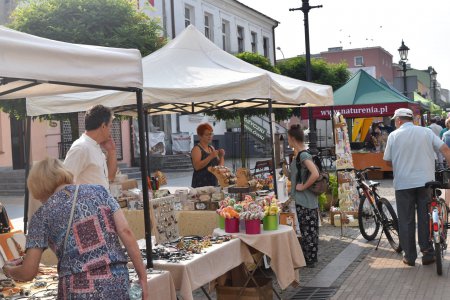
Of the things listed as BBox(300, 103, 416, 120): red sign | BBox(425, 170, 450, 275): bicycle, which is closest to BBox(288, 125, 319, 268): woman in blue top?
BBox(425, 170, 450, 275): bicycle

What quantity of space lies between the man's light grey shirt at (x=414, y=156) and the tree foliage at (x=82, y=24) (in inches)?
283

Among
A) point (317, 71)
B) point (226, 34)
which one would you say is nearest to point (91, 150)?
point (226, 34)

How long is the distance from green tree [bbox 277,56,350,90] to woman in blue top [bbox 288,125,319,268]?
28305mm

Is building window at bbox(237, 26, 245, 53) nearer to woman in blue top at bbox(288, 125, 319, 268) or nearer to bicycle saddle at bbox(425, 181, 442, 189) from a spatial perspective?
woman in blue top at bbox(288, 125, 319, 268)

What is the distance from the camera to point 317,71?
3700cm

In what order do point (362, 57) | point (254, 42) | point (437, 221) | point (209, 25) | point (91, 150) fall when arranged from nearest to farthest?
point (91, 150)
point (437, 221)
point (209, 25)
point (254, 42)
point (362, 57)

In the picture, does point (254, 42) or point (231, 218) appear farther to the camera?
point (254, 42)

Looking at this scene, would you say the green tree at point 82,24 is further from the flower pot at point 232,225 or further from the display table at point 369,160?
the display table at point 369,160

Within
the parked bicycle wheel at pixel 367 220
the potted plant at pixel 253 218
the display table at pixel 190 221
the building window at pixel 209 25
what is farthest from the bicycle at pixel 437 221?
the building window at pixel 209 25

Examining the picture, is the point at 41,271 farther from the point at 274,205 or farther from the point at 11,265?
the point at 274,205

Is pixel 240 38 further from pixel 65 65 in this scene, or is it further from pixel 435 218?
pixel 65 65

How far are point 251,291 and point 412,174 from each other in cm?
268

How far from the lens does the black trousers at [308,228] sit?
7.53 m

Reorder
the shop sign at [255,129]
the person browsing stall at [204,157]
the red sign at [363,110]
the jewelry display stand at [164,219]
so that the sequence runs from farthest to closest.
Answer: the shop sign at [255,129], the red sign at [363,110], the person browsing stall at [204,157], the jewelry display stand at [164,219]
